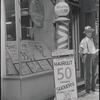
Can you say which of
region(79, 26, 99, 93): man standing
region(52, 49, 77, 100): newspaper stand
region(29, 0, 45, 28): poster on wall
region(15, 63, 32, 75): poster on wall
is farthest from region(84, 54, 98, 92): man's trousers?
region(52, 49, 77, 100): newspaper stand

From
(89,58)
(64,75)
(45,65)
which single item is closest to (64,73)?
(64,75)

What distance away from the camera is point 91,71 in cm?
921

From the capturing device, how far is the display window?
7734mm

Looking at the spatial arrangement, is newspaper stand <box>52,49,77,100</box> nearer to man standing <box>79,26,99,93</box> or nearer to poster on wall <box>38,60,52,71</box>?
poster on wall <box>38,60,52,71</box>

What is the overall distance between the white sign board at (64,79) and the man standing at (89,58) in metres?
3.03

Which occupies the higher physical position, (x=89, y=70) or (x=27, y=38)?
(x=27, y=38)

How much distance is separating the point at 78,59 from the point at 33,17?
3.74 meters

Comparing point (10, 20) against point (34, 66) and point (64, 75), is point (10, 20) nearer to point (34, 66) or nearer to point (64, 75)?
point (34, 66)

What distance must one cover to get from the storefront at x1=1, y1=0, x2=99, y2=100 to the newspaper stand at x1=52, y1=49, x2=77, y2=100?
71.8 inches

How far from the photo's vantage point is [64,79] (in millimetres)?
5883

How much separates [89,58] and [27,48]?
2.08 m

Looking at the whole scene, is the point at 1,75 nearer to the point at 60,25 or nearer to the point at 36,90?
the point at 36,90

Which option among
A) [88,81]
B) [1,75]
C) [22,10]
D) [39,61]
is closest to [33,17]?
[22,10]

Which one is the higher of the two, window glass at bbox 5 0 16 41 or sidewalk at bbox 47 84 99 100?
window glass at bbox 5 0 16 41
